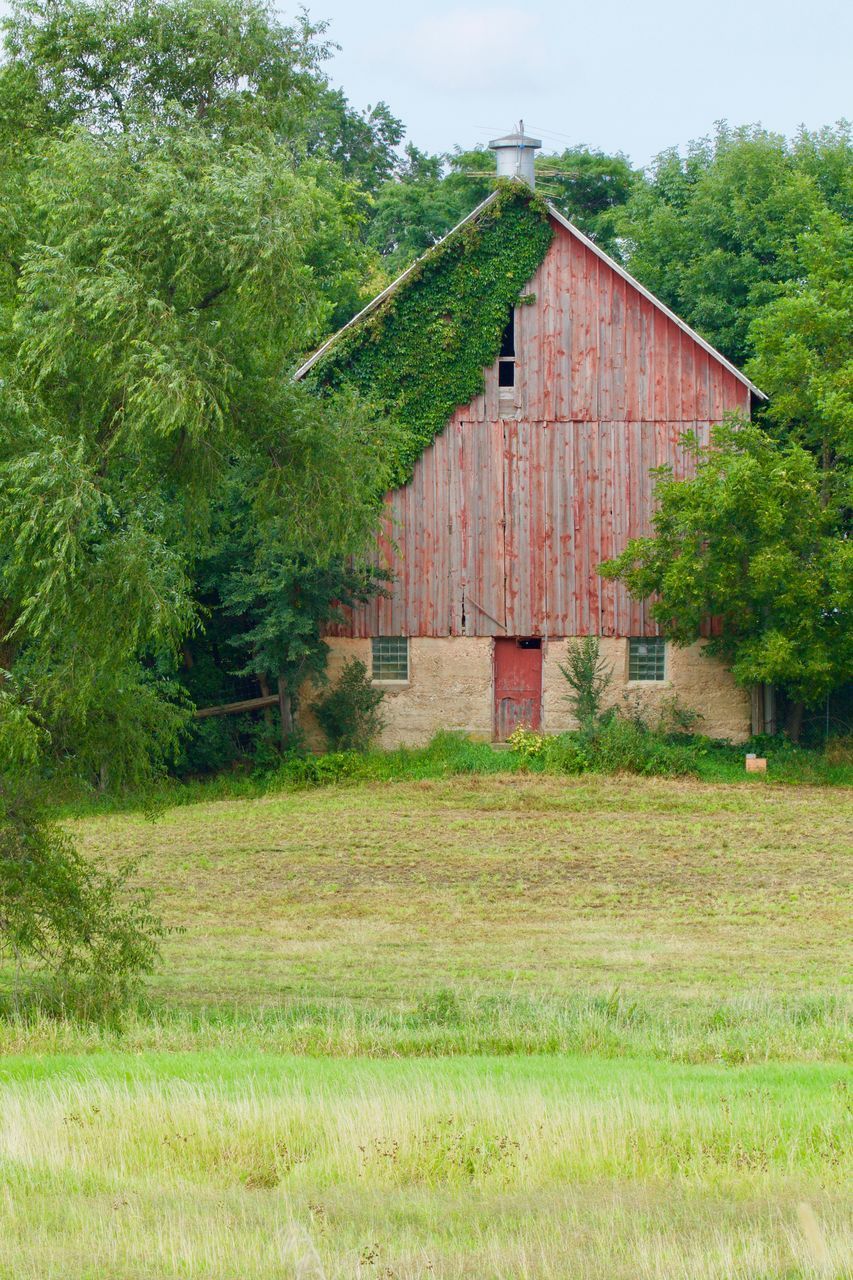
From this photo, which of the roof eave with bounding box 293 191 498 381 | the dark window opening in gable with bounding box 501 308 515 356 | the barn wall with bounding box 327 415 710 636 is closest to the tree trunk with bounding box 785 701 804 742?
the barn wall with bounding box 327 415 710 636

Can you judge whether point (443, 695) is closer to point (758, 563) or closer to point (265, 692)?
point (265, 692)

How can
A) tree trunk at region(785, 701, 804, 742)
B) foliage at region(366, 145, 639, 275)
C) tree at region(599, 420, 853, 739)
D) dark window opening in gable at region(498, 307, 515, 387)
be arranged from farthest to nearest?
foliage at region(366, 145, 639, 275) → dark window opening in gable at region(498, 307, 515, 387) → tree trunk at region(785, 701, 804, 742) → tree at region(599, 420, 853, 739)

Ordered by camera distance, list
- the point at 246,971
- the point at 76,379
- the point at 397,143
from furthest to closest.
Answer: the point at 397,143 < the point at 246,971 < the point at 76,379

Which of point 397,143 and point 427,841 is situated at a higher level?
point 397,143

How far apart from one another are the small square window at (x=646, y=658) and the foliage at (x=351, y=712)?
16.5 feet

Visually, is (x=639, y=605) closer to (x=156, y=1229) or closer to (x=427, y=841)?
(x=427, y=841)

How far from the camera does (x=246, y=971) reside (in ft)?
50.5

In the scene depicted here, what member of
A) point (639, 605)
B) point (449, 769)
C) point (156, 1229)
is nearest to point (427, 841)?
point (449, 769)

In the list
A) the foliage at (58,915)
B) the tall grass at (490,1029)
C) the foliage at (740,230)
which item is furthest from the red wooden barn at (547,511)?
the tall grass at (490,1029)

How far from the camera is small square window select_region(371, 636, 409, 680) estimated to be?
30.8m

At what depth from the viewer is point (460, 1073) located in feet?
31.6

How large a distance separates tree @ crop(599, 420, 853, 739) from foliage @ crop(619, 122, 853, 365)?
7527mm

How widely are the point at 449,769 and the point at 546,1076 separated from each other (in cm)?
1951

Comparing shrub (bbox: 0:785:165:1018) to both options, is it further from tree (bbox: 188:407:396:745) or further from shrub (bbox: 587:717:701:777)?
shrub (bbox: 587:717:701:777)
